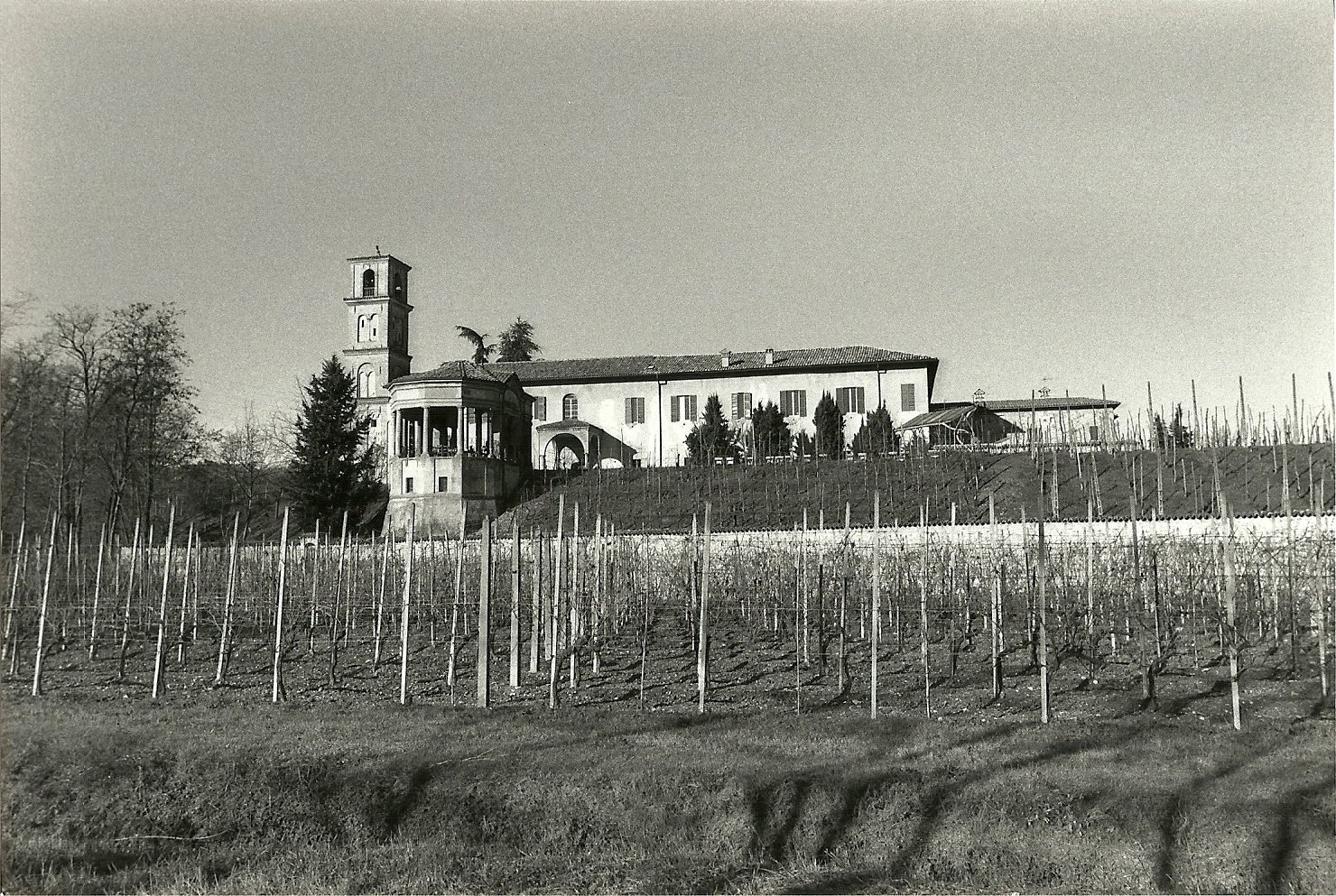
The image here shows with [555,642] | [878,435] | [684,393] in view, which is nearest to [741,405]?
[684,393]

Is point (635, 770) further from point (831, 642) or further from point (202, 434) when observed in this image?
point (202, 434)

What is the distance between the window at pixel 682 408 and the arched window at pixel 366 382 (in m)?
18.6

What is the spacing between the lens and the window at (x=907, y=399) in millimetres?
50000

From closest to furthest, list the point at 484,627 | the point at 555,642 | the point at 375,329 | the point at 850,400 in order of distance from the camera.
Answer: the point at 484,627 < the point at 555,642 < the point at 850,400 < the point at 375,329

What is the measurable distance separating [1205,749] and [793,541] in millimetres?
13018

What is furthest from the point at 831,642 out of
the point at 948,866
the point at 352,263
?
the point at 352,263

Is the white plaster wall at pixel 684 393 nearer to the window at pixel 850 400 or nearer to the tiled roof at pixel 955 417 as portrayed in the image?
the window at pixel 850 400

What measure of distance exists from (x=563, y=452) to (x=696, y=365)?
8359 mm

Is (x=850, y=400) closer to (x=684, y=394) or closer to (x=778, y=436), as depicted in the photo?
(x=778, y=436)

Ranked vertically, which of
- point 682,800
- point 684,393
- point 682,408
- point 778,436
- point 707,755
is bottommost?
point 682,800

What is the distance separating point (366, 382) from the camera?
193ft

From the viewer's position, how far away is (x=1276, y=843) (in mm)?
6953

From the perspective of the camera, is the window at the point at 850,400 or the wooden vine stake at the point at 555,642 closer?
the wooden vine stake at the point at 555,642

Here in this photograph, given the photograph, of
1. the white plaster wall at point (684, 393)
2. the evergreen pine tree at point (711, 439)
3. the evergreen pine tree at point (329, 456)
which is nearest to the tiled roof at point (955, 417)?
the white plaster wall at point (684, 393)
